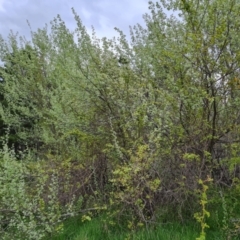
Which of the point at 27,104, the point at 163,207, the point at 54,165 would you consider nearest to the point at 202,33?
the point at 163,207

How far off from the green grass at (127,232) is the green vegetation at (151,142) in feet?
0.04

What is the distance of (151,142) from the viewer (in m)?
4.16

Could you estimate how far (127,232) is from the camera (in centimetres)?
395

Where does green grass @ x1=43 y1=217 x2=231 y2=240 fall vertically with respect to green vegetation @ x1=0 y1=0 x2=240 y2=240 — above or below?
below

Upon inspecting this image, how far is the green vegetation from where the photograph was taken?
12.6ft

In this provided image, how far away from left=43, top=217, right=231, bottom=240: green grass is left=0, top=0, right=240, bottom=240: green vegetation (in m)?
0.01

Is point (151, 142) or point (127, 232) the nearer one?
point (127, 232)

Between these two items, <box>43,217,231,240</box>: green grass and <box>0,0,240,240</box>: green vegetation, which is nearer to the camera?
<box>43,217,231,240</box>: green grass

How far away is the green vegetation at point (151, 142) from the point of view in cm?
384

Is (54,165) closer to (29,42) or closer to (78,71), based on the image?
(78,71)

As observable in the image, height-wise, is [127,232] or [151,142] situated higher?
[151,142]

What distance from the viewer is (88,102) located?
16.5 feet

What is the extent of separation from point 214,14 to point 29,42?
617 cm

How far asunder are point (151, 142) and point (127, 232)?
102 cm
